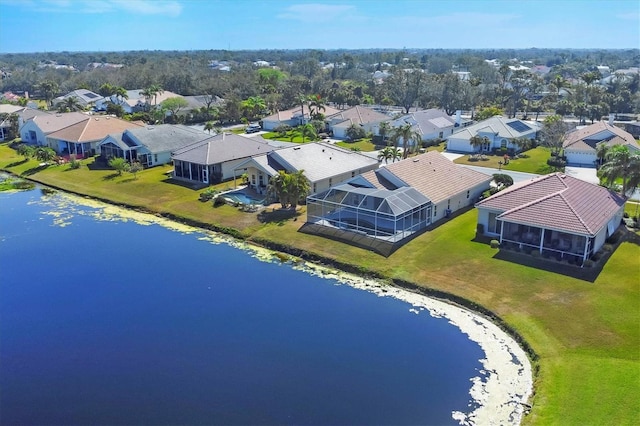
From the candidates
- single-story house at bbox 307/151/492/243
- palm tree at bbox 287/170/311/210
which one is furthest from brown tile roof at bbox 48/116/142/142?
single-story house at bbox 307/151/492/243

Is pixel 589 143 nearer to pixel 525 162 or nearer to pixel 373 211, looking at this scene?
pixel 525 162

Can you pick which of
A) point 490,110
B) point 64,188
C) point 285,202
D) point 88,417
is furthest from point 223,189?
point 490,110

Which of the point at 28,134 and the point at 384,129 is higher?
the point at 384,129

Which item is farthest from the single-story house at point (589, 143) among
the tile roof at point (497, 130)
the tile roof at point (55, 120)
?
the tile roof at point (55, 120)

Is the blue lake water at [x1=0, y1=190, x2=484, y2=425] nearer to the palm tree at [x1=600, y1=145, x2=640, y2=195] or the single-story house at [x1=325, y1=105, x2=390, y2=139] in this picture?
the palm tree at [x1=600, y1=145, x2=640, y2=195]

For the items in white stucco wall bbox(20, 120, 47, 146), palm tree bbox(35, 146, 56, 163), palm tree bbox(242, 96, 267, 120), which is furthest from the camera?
palm tree bbox(242, 96, 267, 120)

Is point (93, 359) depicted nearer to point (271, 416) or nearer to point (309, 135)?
point (271, 416)

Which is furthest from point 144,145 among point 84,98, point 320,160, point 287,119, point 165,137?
point 84,98
